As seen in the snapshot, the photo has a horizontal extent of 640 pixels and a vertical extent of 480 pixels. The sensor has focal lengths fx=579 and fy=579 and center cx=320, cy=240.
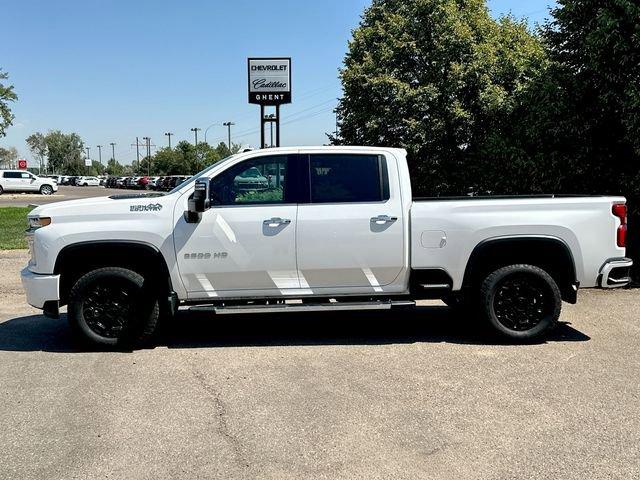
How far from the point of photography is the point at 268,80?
2017 centimetres

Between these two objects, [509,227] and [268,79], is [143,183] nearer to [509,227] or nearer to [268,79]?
[268,79]

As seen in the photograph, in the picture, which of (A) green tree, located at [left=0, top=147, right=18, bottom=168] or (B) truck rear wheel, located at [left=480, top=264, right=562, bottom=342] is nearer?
→ (B) truck rear wheel, located at [left=480, top=264, right=562, bottom=342]

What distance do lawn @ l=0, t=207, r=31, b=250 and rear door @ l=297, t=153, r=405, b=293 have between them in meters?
9.92

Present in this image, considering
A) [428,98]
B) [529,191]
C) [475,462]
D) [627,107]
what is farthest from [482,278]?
[428,98]

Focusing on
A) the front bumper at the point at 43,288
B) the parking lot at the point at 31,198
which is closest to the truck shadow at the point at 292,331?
the front bumper at the point at 43,288

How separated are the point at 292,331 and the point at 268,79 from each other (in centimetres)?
1507

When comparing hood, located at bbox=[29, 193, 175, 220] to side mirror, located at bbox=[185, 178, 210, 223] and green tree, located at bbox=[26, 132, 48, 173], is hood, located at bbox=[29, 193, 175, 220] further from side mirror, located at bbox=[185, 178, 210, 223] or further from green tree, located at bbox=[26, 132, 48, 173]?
green tree, located at bbox=[26, 132, 48, 173]

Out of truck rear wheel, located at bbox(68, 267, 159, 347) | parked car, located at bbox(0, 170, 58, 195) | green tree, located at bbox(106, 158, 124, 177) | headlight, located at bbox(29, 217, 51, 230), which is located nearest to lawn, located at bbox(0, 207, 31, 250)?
headlight, located at bbox(29, 217, 51, 230)

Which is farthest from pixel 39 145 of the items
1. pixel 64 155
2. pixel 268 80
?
pixel 268 80

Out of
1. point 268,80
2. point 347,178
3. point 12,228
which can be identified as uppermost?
point 268,80

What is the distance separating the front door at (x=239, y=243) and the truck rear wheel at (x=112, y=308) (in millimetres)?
477

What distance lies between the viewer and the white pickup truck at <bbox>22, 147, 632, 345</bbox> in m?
5.73

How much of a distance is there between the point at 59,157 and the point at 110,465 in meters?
160

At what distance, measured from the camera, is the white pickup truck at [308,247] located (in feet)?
18.8
